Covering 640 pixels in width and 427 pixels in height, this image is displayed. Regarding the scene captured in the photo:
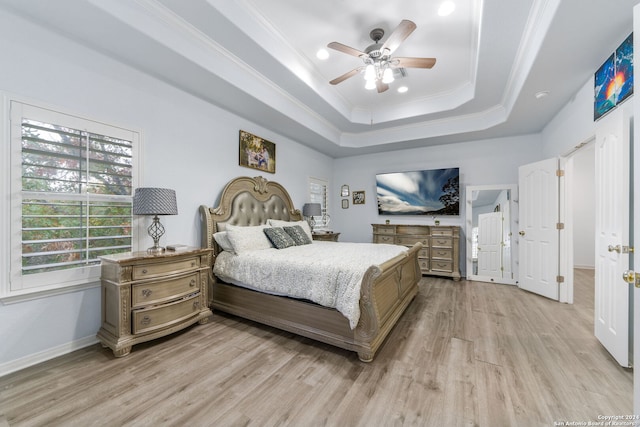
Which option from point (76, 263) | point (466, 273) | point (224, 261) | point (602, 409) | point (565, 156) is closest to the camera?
point (602, 409)

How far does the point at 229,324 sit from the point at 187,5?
121 inches

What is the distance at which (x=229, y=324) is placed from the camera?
2.88 meters

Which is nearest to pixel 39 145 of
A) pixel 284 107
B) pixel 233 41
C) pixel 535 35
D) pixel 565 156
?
pixel 233 41

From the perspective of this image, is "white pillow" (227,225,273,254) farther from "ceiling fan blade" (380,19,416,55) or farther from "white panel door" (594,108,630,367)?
"white panel door" (594,108,630,367)

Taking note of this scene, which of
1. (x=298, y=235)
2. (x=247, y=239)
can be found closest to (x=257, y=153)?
(x=298, y=235)

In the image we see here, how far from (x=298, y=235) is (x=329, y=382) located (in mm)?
2247

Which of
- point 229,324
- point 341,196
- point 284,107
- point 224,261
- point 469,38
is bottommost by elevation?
point 229,324

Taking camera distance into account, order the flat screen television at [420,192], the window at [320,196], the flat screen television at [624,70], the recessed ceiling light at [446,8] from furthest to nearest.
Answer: the window at [320,196] → the flat screen television at [420,192] → the recessed ceiling light at [446,8] → the flat screen television at [624,70]

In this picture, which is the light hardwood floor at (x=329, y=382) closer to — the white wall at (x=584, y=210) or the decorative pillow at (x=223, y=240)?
the decorative pillow at (x=223, y=240)

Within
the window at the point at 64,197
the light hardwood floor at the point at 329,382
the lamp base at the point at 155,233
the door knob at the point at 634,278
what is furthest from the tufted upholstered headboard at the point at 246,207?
the door knob at the point at 634,278

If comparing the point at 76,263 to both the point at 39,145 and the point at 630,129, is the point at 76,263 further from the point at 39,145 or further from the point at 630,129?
the point at 630,129

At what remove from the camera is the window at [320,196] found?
5.66 metres

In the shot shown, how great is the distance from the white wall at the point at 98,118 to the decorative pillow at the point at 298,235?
1157 millimetres

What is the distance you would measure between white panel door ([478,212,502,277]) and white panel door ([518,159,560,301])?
17.6 inches
